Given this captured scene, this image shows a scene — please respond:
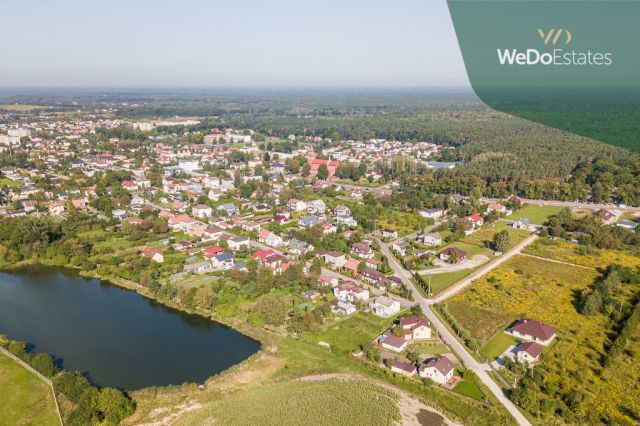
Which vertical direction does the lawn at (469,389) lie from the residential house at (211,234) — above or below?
below

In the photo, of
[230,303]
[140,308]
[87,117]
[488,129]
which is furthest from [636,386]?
[87,117]

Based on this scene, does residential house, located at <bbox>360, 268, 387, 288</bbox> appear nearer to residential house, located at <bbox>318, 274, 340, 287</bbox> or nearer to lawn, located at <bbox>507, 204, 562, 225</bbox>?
residential house, located at <bbox>318, 274, 340, 287</bbox>

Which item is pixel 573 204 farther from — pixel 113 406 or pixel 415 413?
pixel 113 406

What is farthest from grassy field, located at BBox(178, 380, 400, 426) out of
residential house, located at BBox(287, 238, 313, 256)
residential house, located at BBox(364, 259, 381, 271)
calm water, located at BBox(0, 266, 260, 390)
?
residential house, located at BBox(287, 238, 313, 256)

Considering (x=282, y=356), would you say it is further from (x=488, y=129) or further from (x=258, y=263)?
(x=488, y=129)

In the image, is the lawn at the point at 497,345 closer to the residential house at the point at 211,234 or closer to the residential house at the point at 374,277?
the residential house at the point at 374,277

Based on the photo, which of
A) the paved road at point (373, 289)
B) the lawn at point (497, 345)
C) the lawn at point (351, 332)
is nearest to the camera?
the lawn at point (497, 345)

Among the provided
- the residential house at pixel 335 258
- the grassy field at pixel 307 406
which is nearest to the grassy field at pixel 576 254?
the residential house at pixel 335 258

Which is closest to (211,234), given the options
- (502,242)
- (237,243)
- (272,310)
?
(237,243)

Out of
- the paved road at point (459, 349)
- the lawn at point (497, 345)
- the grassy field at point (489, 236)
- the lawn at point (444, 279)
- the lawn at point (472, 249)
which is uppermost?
the grassy field at point (489, 236)
